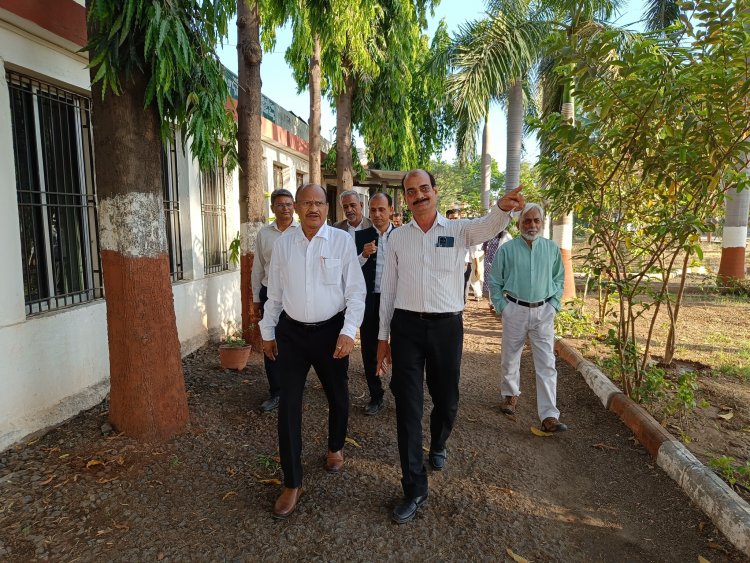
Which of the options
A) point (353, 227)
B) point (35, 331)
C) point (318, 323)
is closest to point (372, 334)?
point (353, 227)

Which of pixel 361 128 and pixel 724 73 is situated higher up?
pixel 361 128

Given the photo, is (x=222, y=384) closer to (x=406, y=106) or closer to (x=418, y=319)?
(x=418, y=319)

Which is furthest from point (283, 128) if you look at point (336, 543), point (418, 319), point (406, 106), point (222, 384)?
point (336, 543)

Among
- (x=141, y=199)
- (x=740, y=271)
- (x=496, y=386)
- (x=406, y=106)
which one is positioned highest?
(x=406, y=106)

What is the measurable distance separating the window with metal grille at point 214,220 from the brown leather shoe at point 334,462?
4.27 meters

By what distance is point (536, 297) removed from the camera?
418 centimetres

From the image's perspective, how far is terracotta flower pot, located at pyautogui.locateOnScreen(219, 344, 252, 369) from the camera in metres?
5.55

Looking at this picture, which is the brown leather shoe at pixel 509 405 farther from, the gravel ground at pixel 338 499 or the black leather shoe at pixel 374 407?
the black leather shoe at pixel 374 407

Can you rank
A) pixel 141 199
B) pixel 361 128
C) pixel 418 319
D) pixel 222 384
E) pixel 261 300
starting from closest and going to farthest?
pixel 418 319, pixel 141 199, pixel 261 300, pixel 222 384, pixel 361 128

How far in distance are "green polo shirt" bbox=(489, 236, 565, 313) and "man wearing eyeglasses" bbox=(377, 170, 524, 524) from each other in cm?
128

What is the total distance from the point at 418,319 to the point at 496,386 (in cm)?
277

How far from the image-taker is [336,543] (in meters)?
2.70

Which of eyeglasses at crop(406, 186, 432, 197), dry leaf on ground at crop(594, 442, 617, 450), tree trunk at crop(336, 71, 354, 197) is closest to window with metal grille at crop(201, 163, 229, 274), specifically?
tree trunk at crop(336, 71, 354, 197)

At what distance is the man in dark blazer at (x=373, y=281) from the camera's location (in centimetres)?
449
